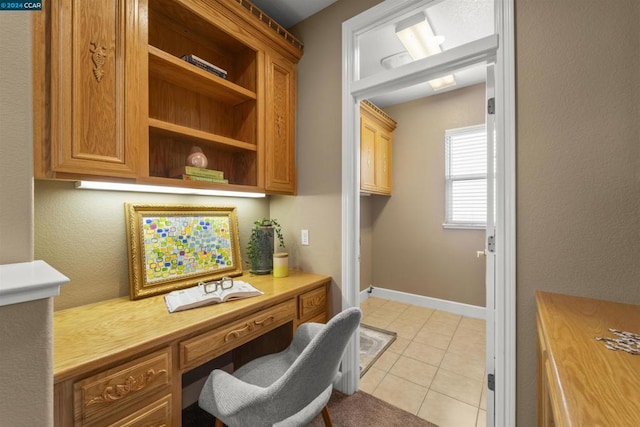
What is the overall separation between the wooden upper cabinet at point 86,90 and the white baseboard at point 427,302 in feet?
10.7

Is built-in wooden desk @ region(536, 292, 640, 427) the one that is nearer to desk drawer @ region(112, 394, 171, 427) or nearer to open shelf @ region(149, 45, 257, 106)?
desk drawer @ region(112, 394, 171, 427)

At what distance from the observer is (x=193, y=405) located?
1.68 meters

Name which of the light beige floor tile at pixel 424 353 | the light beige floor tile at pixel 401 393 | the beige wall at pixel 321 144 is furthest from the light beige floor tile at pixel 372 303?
the beige wall at pixel 321 144

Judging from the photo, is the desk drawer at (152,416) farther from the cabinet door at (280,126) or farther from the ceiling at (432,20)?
the ceiling at (432,20)

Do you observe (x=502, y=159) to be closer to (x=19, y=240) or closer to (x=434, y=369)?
(x=434, y=369)

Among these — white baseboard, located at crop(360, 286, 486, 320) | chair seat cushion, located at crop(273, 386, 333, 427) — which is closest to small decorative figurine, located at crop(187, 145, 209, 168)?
chair seat cushion, located at crop(273, 386, 333, 427)

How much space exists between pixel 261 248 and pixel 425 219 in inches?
94.2

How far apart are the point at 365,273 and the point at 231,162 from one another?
257 cm

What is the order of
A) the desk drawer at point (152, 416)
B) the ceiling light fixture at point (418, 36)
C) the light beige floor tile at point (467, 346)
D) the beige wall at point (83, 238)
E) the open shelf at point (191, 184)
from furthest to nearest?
the light beige floor tile at point (467, 346) < the ceiling light fixture at point (418, 36) < the open shelf at point (191, 184) < the beige wall at point (83, 238) < the desk drawer at point (152, 416)

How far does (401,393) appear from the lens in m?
1.84

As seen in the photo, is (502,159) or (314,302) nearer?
(502,159)

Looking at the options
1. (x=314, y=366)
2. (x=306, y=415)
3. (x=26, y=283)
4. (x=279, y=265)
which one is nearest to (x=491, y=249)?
(x=314, y=366)

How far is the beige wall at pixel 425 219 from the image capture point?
3.12 metres

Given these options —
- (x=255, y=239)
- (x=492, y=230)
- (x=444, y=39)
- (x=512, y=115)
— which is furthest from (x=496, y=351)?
(x=444, y=39)
